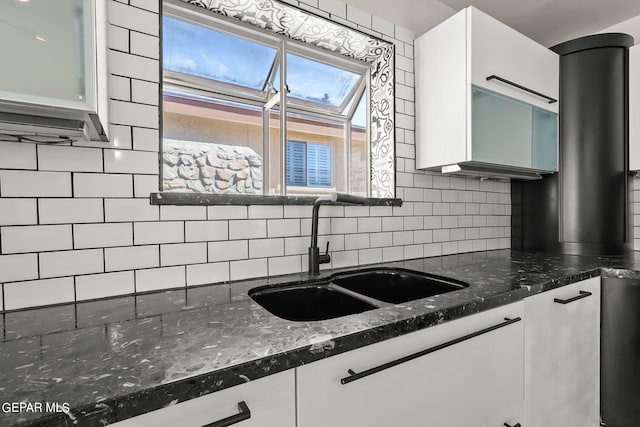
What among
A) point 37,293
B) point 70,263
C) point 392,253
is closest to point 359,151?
point 392,253

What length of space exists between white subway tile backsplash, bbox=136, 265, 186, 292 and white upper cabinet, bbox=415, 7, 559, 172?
137 cm

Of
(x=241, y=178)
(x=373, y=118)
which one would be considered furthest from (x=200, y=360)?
(x=373, y=118)

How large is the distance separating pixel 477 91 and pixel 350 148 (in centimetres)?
79

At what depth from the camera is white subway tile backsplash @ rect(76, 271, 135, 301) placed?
1.05 metres

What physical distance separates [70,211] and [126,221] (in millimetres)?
157

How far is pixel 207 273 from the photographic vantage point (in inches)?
49.8

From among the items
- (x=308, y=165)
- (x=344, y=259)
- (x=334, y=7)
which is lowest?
(x=344, y=259)

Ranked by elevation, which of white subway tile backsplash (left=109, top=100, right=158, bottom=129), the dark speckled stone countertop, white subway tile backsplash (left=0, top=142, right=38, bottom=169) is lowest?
the dark speckled stone countertop

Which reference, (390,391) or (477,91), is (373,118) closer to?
(477,91)

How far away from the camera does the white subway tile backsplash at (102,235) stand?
1.04 meters

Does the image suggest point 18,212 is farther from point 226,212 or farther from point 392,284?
point 392,284

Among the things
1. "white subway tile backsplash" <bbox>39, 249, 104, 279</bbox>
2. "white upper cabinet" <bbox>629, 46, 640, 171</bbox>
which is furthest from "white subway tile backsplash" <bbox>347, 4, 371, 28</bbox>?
"white upper cabinet" <bbox>629, 46, 640, 171</bbox>

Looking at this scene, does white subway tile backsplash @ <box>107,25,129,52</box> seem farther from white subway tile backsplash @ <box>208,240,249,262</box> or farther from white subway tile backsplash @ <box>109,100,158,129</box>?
white subway tile backsplash @ <box>208,240,249,262</box>

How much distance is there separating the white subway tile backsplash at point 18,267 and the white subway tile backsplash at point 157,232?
0.90 ft
